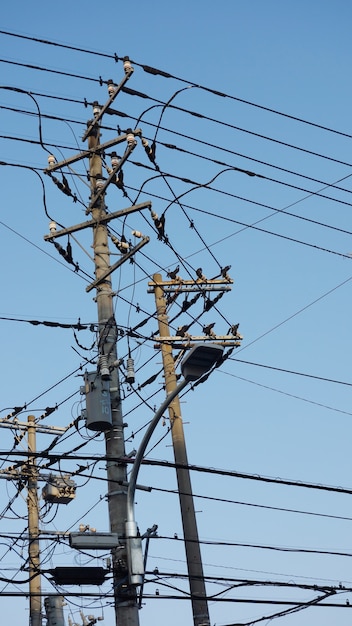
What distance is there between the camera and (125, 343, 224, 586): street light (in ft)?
40.0

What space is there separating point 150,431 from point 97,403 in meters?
1.85

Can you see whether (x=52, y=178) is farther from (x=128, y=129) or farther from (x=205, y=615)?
(x=205, y=615)

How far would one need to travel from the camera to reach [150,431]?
13.3 metres

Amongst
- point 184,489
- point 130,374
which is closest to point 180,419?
point 184,489

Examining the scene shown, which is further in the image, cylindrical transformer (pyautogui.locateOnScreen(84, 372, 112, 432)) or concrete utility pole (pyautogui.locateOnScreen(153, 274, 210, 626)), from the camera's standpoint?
concrete utility pole (pyautogui.locateOnScreen(153, 274, 210, 626))

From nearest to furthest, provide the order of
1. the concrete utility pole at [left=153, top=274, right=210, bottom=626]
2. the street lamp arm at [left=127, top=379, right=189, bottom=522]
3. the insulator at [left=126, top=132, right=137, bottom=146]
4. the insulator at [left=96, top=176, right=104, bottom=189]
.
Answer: the street lamp arm at [left=127, top=379, right=189, bottom=522] < the insulator at [left=126, top=132, right=137, bottom=146] < the insulator at [left=96, top=176, right=104, bottom=189] < the concrete utility pole at [left=153, top=274, right=210, bottom=626]

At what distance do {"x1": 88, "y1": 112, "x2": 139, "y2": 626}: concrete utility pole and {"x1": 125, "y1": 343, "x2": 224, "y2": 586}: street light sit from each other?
18 cm

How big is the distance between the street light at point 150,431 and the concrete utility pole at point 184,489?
1969 mm

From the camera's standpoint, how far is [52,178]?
17.1 metres

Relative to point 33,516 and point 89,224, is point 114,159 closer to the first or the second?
point 89,224

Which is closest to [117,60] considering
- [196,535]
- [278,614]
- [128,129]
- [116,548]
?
[128,129]

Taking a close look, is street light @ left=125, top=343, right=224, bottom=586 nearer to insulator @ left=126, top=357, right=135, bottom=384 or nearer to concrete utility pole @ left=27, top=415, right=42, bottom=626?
insulator @ left=126, top=357, right=135, bottom=384

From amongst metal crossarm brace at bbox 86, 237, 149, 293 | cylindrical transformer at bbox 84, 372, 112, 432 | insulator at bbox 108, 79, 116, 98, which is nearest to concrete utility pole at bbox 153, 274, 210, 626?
cylindrical transformer at bbox 84, 372, 112, 432

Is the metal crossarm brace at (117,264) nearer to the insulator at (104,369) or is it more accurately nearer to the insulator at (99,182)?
the insulator at (99,182)
